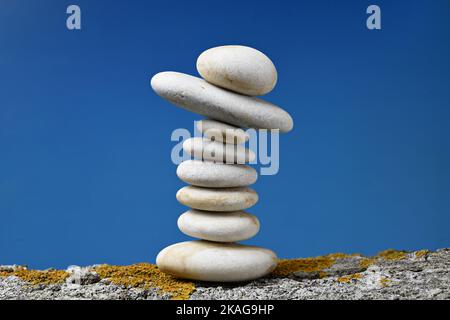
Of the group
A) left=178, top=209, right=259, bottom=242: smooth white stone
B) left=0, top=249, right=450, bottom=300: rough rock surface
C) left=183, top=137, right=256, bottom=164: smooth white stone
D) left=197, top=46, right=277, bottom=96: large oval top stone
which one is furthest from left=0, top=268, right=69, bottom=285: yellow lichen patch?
left=197, top=46, right=277, bottom=96: large oval top stone

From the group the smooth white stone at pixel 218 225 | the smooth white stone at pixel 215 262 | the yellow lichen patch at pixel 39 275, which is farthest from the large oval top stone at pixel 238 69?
the yellow lichen patch at pixel 39 275

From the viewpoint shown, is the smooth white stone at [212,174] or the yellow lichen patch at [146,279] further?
the smooth white stone at [212,174]

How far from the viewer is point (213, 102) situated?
4773 mm

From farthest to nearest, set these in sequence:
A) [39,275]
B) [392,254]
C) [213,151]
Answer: [392,254] < [39,275] < [213,151]

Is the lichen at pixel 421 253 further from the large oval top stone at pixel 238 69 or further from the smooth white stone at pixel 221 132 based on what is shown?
the large oval top stone at pixel 238 69

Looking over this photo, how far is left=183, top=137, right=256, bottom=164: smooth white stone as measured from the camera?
4.84 metres

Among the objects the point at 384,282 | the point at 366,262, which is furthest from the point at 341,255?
the point at 384,282

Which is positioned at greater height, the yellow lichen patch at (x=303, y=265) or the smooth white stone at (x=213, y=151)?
the smooth white stone at (x=213, y=151)

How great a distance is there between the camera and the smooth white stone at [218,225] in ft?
15.9

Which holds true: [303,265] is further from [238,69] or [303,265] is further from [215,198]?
[238,69]

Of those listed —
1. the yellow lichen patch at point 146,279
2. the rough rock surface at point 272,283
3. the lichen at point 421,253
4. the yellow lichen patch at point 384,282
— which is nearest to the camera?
the rough rock surface at point 272,283

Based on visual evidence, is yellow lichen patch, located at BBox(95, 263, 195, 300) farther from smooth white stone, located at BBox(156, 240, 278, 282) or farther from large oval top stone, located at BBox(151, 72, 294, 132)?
large oval top stone, located at BBox(151, 72, 294, 132)

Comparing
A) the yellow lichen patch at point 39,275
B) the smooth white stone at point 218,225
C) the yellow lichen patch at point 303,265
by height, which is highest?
the smooth white stone at point 218,225

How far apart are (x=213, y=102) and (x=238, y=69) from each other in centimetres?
31
